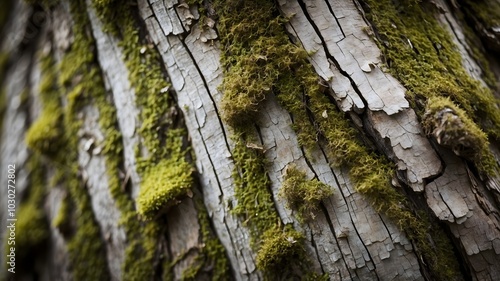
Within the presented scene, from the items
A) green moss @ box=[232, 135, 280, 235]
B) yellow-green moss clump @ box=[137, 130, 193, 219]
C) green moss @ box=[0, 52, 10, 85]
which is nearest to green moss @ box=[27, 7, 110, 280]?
yellow-green moss clump @ box=[137, 130, 193, 219]

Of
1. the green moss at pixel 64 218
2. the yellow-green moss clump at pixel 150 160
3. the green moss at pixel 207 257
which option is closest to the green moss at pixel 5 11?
the yellow-green moss clump at pixel 150 160

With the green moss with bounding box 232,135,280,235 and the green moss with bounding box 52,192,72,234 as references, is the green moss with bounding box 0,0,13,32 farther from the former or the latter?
the green moss with bounding box 232,135,280,235

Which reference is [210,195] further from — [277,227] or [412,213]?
[412,213]

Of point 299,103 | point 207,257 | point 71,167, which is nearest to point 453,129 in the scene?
point 299,103

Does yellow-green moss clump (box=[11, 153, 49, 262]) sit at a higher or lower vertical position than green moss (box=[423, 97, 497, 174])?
lower

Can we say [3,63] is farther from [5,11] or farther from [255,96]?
[255,96]

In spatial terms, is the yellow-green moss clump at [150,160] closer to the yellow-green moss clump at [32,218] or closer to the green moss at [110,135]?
the green moss at [110,135]
